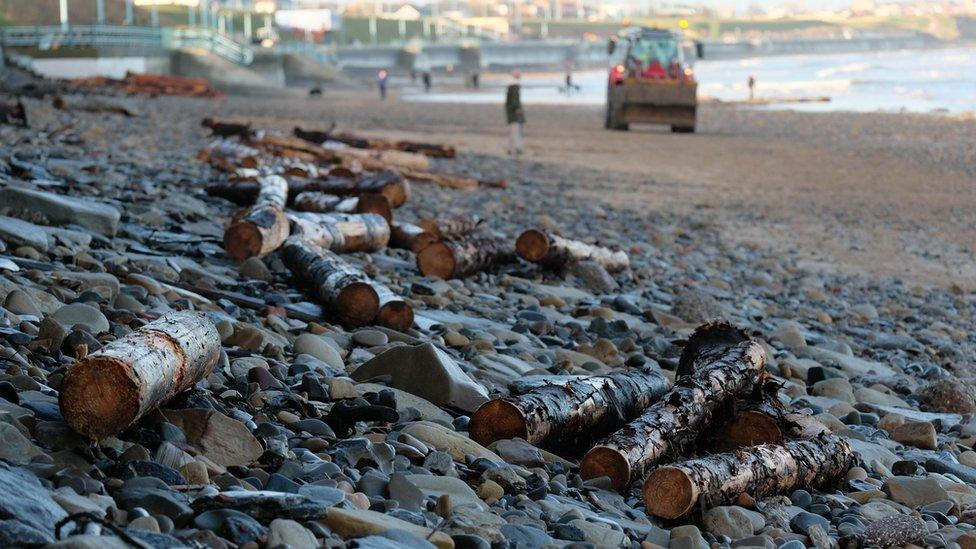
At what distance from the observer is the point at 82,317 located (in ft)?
14.7

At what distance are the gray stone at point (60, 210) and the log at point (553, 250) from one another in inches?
100

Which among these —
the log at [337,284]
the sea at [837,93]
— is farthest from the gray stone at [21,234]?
the sea at [837,93]

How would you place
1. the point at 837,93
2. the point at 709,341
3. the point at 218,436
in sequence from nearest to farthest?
1. the point at 218,436
2. the point at 709,341
3. the point at 837,93

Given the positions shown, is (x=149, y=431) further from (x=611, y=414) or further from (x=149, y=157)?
(x=149, y=157)

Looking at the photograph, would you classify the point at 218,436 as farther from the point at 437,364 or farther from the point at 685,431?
the point at 685,431

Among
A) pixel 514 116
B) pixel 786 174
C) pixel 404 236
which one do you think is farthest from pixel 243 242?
pixel 786 174

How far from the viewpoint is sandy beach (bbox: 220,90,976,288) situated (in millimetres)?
11508

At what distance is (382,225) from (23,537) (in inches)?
217

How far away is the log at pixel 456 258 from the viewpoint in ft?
23.5

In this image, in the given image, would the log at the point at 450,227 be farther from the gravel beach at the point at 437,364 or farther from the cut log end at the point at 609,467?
the cut log end at the point at 609,467

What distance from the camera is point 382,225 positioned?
7871mm

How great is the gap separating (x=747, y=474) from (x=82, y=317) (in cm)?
248

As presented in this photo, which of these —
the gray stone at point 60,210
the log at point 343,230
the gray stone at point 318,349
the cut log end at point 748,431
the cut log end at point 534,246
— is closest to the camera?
the cut log end at point 748,431

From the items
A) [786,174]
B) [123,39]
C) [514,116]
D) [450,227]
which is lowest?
[786,174]
